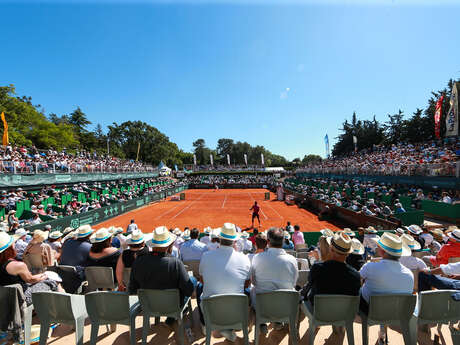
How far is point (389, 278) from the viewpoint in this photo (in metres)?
3.23

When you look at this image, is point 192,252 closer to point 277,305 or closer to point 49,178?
point 277,305

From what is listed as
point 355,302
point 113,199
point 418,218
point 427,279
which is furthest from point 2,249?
point 113,199

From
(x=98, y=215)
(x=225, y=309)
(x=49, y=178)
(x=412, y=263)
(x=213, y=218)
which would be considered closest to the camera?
(x=225, y=309)

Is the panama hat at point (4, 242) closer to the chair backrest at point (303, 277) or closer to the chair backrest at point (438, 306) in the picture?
the chair backrest at point (303, 277)

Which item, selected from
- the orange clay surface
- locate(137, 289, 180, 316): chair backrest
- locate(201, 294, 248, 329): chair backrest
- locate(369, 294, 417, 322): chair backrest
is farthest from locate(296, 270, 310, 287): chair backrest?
the orange clay surface

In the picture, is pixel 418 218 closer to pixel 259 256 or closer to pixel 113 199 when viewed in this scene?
pixel 259 256

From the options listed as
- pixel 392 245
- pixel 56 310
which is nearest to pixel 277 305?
pixel 392 245

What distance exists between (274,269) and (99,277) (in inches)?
140

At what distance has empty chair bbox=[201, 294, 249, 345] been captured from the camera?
3059 millimetres

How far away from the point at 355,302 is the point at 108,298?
356 cm

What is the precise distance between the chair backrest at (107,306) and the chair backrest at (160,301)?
0.24m

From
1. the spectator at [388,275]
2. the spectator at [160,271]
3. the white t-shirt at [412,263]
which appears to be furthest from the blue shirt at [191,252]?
the white t-shirt at [412,263]

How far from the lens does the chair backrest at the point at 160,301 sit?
10.8ft

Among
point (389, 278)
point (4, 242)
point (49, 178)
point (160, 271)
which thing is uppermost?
point (49, 178)
